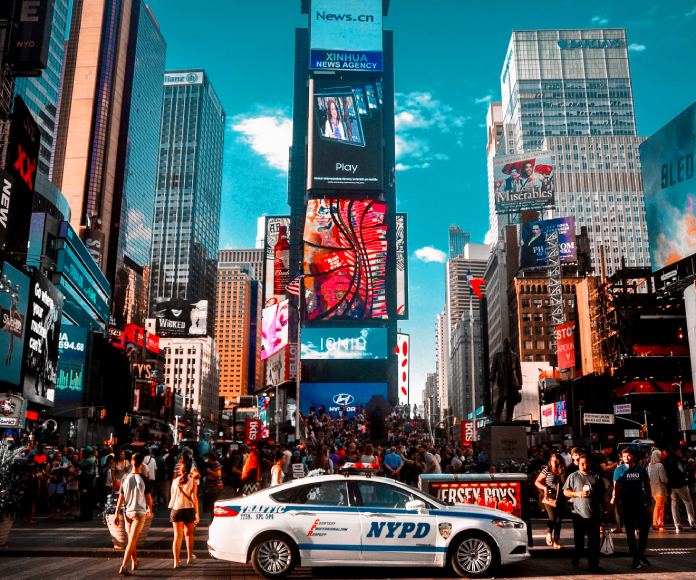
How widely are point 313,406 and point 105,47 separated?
119 m

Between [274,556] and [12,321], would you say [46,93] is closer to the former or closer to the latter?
[12,321]

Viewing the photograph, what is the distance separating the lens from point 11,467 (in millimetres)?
13070

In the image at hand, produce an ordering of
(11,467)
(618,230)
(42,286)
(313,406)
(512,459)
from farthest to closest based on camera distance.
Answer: (618,230), (313,406), (42,286), (512,459), (11,467)

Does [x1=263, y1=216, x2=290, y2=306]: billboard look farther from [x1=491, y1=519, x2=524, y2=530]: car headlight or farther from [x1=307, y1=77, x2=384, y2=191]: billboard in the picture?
[x1=491, y1=519, x2=524, y2=530]: car headlight

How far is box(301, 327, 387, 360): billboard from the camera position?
96188 millimetres

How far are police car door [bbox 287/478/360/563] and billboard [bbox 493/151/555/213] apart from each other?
104m

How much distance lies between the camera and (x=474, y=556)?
1010 cm

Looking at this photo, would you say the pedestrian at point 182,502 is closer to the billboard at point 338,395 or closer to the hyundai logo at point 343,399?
the billboard at point 338,395

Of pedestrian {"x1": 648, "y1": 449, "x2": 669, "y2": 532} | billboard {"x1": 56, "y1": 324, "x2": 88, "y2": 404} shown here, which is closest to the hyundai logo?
billboard {"x1": 56, "y1": 324, "x2": 88, "y2": 404}

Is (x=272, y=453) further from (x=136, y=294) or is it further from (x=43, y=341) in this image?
(x=136, y=294)

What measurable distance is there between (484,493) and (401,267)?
428ft

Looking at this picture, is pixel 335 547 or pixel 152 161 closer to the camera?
pixel 335 547

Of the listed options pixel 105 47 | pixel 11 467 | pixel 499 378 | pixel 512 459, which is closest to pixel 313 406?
pixel 499 378

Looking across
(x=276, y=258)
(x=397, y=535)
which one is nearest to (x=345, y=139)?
(x=276, y=258)
